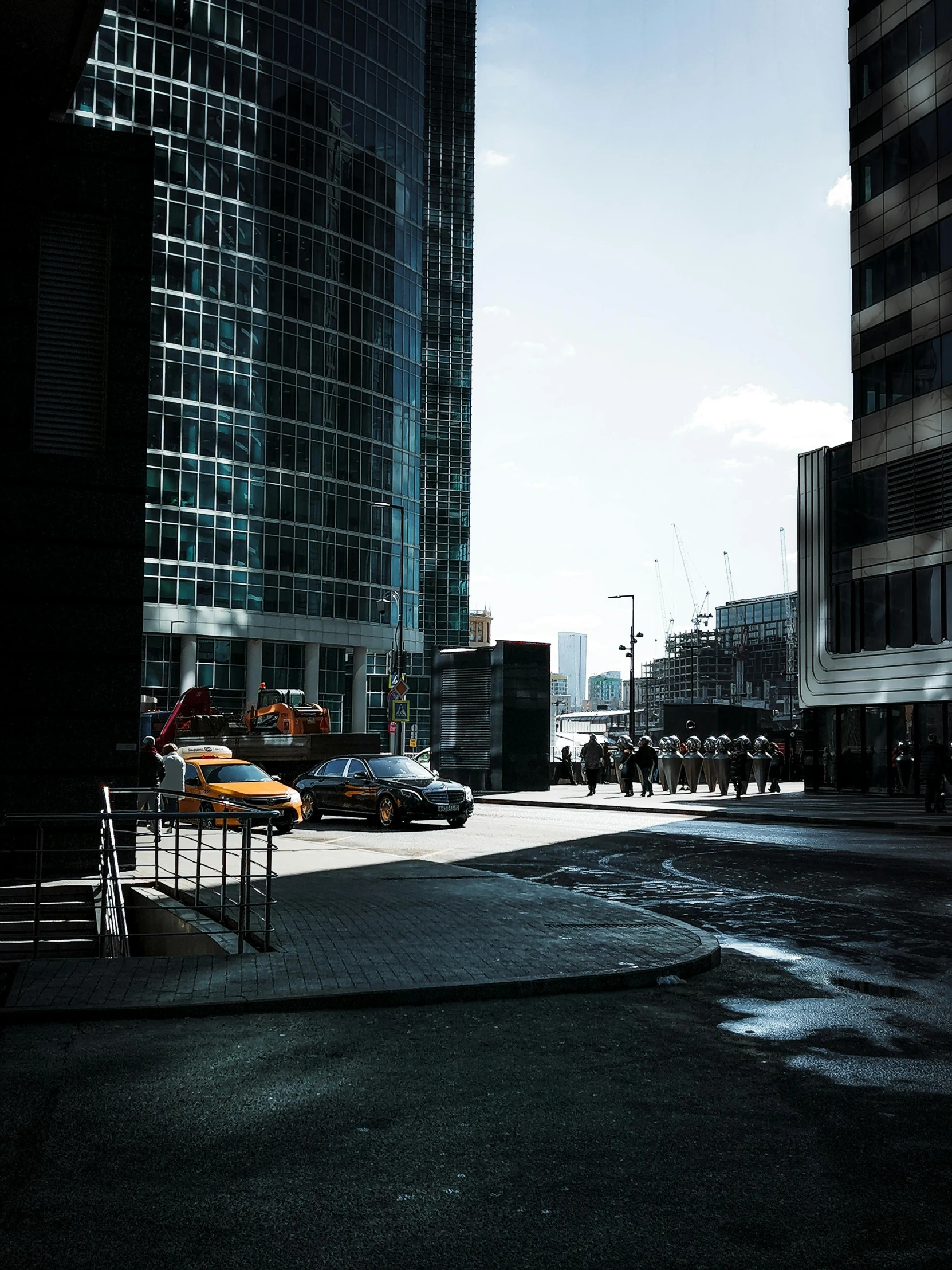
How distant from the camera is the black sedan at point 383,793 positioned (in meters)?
23.9

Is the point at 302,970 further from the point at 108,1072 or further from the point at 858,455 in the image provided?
the point at 858,455

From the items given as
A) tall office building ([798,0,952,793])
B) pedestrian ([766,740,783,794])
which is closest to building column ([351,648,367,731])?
pedestrian ([766,740,783,794])

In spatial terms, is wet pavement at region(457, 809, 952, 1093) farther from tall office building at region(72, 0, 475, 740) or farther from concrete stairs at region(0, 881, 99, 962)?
tall office building at region(72, 0, 475, 740)

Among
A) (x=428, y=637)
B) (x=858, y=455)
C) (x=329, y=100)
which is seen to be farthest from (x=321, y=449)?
(x=428, y=637)

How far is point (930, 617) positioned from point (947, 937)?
28419 mm

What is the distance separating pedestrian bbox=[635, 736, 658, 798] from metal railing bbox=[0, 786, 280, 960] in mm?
22826

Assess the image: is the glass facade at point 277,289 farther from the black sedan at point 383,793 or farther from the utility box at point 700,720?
the black sedan at point 383,793

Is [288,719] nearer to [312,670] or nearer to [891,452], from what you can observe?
[891,452]

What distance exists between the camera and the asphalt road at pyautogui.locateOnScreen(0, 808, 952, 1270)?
3.95 meters

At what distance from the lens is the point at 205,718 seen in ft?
114

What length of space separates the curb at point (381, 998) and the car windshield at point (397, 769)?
1626 cm

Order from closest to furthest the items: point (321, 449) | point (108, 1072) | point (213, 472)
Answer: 1. point (108, 1072)
2. point (213, 472)
3. point (321, 449)

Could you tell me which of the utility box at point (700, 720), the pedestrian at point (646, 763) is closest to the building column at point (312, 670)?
the utility box at point (700, 720)

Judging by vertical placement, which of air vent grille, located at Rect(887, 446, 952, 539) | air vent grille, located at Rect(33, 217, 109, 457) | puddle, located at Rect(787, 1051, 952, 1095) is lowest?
puddle, located at Rect(787, 1051, 952, 1095)
